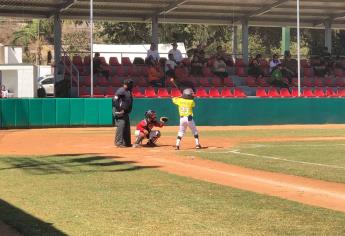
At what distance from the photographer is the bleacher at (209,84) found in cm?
3588

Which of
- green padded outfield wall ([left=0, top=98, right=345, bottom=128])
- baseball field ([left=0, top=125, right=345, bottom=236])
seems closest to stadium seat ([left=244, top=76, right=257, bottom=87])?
green padded outfield wall ([left=0, top=98, right=345, bottom=128])

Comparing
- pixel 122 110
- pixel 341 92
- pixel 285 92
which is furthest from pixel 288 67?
pixel 122 110

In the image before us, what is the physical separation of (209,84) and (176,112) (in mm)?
5800

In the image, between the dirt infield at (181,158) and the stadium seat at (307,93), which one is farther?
the stadium seat at (307,93)

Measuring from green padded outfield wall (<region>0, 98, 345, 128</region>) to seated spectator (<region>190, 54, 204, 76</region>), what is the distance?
18.8 ft

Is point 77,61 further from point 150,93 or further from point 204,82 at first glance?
point 204,82

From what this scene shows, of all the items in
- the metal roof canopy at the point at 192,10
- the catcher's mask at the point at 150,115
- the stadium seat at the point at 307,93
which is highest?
the metal roof canopy at the point at 192,10

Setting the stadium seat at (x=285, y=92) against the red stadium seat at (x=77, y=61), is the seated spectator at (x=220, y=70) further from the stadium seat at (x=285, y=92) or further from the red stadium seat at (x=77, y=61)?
the red stadium seat at (x=77, y=61)

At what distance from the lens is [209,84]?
38.7 m

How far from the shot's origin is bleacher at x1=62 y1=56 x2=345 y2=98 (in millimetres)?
35875

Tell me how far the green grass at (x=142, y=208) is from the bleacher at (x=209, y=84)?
21270 mm

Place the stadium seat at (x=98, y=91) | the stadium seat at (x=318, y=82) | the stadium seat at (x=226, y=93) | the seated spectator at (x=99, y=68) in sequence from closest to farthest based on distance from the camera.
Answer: the stadium seat at (x=98, y=91) < the stadium seat at (x=226, y=93) < the seated spectator at (x=99, y=68) < the stadium seat at (x=318, y=82)

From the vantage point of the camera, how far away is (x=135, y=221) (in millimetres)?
8781

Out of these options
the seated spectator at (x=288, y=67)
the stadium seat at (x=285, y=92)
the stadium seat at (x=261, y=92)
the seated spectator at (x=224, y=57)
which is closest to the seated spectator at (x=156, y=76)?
the seated spectator at (x=224, y=57)
